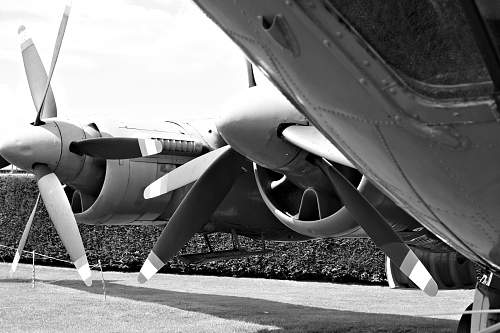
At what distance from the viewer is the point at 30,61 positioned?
12039mm

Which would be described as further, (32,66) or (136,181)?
(32,66)

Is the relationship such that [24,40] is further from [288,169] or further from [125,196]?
[288,169]

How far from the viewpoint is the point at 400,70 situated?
2.94m

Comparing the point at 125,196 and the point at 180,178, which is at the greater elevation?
the point at 180,178

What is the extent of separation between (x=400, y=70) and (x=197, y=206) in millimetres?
6152

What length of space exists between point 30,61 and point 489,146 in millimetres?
10315

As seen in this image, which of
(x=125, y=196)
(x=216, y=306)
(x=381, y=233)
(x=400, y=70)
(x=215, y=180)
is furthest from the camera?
(x=216, y=306)

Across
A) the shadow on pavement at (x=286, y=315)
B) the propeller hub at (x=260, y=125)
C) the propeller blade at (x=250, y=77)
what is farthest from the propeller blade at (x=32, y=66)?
the propeller hub at (x=260, y=125)

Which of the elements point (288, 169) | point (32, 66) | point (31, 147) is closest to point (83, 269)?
point (31, 147)

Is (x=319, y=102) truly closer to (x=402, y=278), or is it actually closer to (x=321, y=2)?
(x=321, y=2)

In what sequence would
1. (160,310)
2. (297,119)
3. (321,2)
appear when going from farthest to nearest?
(160,310)
(297,119)
(321,2)

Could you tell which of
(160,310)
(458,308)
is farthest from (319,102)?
(458,308)

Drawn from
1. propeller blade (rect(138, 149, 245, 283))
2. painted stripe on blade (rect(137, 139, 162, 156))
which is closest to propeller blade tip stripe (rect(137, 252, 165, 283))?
propeller blade (rect(138, 149, 245, 283))

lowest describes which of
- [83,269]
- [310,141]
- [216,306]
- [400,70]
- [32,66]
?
[216,306]
